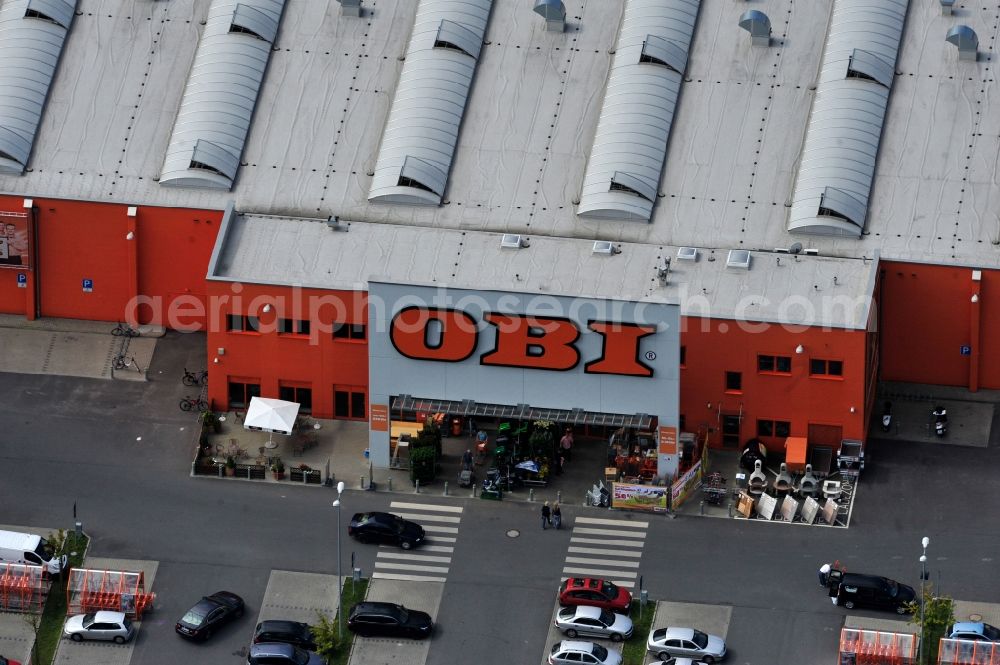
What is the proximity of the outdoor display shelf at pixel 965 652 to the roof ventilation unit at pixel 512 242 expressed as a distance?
1368 inches

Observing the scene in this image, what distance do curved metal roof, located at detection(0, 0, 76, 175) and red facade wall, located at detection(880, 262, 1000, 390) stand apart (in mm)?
52119

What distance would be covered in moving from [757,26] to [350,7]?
25284mm

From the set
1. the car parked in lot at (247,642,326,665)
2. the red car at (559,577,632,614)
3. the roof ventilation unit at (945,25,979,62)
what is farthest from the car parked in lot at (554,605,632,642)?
the roof ventilation unit at (945,25,979,62)

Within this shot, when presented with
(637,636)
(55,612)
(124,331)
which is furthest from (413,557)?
(124,331)

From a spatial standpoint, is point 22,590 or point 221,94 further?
point 221,94

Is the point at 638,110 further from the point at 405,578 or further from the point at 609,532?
the point at 405,578

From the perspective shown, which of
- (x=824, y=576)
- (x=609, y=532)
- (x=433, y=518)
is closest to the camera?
(x=824, y=576)

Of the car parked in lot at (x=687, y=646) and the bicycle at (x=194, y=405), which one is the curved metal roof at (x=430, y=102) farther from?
the car parked in lot at (x=687, y=646)

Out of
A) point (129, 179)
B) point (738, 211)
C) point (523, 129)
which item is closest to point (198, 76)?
point (129, 179)

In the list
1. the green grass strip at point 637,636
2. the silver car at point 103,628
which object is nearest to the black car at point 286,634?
the silver car at point 103,628

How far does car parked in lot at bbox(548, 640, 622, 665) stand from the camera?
126125 millimetres

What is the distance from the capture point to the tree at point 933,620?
12719 cm

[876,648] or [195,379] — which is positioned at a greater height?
[195,379]

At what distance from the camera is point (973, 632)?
416 ft
